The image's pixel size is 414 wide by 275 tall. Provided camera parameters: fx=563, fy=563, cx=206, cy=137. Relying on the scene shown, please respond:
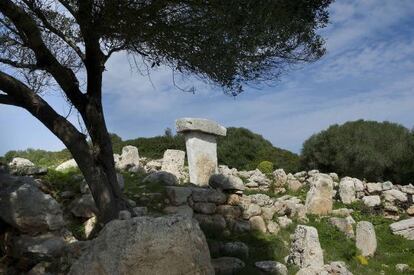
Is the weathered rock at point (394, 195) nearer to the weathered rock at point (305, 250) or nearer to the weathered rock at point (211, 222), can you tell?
the weathered rock at point (211, 222)

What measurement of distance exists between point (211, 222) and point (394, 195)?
691 cm

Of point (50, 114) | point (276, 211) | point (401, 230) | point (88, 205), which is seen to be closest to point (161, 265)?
point (50, 114)

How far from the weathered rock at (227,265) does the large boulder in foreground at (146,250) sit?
10.4 ft

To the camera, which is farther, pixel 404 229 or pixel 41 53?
pixel 404 229

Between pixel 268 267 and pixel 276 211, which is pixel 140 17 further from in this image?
pixel 276 211

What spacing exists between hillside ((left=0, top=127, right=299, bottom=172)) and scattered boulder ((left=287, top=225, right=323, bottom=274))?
15.5m

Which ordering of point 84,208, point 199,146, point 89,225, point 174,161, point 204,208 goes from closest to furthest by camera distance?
point 89,225
point 84,208
point 204,208
point 199,146
point 174,161

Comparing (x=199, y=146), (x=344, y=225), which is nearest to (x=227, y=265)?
(x=344, y=225)

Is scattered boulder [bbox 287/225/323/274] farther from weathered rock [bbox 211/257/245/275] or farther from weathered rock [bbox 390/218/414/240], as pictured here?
weathered rock [bbox 390/218/414/240]

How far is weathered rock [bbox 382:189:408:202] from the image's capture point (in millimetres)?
14867

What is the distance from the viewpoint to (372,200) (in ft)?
47.3

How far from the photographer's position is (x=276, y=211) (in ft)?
37.9

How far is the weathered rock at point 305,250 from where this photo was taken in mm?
8648

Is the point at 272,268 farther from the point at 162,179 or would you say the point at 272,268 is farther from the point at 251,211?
the point at 162,179
